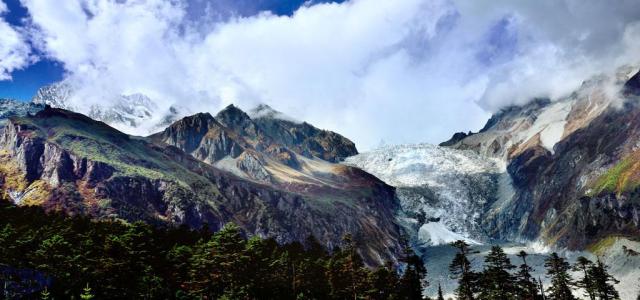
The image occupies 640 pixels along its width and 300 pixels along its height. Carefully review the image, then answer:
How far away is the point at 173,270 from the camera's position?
8325cm

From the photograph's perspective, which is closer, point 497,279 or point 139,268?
point 139,268

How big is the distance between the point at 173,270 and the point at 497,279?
50448mm

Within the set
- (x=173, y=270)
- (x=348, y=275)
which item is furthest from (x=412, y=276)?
(x=173, y=270)

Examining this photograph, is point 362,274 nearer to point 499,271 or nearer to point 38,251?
point 499,271

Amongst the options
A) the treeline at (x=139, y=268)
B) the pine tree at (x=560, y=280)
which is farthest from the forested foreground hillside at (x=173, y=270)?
the pine tree at (x=560, y=280)

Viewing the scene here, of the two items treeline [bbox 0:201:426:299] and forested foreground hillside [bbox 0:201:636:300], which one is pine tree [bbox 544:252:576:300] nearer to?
forested foreground hillside [bbox 0:201:636:300]

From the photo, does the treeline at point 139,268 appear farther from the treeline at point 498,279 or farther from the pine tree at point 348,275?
the treeline at point 498,279

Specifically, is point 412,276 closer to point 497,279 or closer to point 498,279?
point 497,279

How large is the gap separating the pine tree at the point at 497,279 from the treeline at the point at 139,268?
42.0 feet

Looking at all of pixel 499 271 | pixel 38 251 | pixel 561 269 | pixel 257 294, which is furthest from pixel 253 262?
pixel 561 269

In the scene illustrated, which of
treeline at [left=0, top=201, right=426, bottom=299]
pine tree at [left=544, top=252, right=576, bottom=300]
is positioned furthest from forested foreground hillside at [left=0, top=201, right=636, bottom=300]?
pine tree at [left=544, top=252, right=576, bottom=300]

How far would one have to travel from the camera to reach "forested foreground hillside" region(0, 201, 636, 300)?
225 ft

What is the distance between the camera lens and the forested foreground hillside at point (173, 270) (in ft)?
225

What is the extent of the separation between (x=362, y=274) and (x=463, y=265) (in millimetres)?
16308
